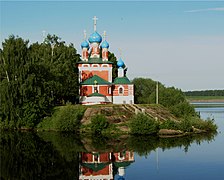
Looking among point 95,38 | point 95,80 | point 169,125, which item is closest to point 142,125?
point 169,125

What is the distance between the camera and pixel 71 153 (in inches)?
998

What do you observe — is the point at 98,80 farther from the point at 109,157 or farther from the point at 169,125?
the point at 109,157

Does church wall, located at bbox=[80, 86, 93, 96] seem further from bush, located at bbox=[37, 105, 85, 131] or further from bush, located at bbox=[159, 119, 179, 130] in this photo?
bush, located at bbox=[159, 119, 179, 130]

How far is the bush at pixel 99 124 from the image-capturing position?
115ft

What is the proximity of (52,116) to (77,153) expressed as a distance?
13553 mm

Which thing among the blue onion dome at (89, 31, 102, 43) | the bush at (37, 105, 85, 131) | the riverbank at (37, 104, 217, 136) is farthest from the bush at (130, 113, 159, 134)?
the blue onion dome at (89, 31, 102, 43)

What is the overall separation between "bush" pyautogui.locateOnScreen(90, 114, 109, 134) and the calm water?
221 cm

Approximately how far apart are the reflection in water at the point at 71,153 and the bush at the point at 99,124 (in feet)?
6.28

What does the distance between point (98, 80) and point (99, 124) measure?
8.90m

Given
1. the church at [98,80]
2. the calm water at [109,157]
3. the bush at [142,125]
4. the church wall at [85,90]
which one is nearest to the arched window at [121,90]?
the church at [98,80]

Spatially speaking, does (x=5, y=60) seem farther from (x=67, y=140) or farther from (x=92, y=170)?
(x=92, y=170)

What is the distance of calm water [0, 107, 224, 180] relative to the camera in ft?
64.3

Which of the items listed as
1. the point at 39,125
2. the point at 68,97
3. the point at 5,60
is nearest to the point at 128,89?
the point at 68,97

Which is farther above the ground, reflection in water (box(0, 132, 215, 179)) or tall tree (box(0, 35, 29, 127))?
tall tree (box(0, 35, 29, 127))
